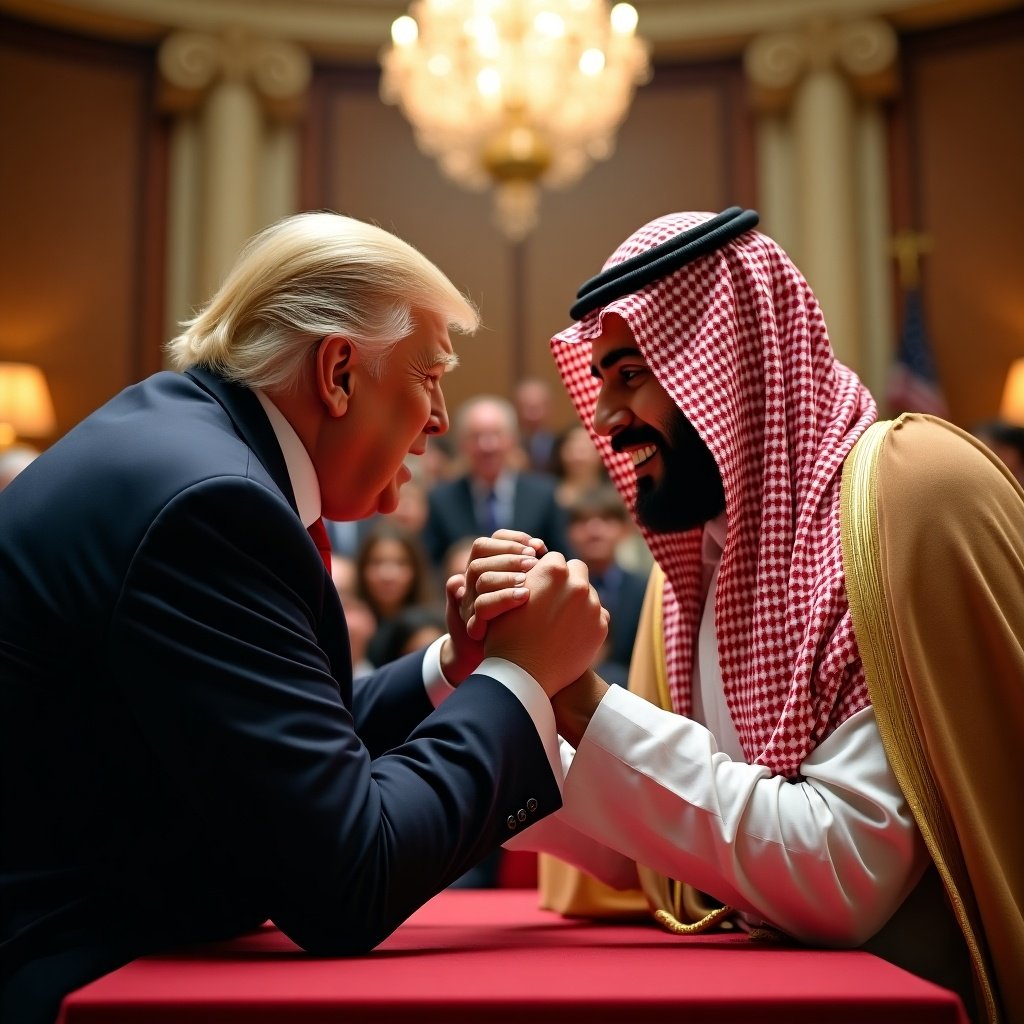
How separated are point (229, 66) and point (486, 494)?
13.1 ft

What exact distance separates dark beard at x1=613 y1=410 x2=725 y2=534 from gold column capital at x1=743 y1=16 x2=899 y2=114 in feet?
23.3

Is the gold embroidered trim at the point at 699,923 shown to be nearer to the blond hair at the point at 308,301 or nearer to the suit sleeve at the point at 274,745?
the suit sleeve at the point at 274,745

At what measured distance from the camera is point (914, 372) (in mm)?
8227

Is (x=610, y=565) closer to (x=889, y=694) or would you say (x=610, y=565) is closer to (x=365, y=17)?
(x=889, y=694)

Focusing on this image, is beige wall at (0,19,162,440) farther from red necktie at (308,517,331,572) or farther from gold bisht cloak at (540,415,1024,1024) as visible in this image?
gold bisht cloak at (540,415,1024,1024)

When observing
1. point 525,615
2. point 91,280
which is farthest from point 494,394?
point 525,615

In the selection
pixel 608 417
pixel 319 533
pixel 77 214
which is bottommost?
pixel 319 533

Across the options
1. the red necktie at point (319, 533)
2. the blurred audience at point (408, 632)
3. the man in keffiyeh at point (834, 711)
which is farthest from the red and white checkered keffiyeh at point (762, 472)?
the blurred audience at point (408, 632)

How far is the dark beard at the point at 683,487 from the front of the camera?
2.25 meters

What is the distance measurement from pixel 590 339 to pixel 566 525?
392 centimetres

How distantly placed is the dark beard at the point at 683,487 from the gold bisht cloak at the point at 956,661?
378 mm

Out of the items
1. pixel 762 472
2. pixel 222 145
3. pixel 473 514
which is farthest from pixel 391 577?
pixel 222 145

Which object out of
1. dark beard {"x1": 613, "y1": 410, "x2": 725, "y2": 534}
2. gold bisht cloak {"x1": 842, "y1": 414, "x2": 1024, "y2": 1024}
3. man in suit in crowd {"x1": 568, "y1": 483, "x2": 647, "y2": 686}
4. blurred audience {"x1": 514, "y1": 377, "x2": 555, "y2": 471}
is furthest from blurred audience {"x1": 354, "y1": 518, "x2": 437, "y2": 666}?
gold bisht cloak {"x1": 842, "y1": 414, "x2": 1024, "y2": 1024}

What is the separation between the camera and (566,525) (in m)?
6.29
